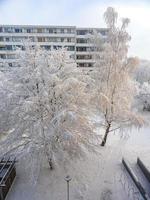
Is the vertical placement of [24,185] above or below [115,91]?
below

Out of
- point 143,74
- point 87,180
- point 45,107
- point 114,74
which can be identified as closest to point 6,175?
point 45,107

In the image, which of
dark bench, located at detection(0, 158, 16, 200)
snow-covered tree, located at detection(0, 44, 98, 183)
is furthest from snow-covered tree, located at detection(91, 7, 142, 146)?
dark bench, located at detection(0, 158, 16, 200)

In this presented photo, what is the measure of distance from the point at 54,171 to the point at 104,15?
11.0 m

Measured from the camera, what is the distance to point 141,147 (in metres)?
15.6

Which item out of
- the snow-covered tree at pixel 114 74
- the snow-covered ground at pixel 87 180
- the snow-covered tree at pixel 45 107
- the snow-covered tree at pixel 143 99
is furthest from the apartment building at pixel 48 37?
the snow-covered tree at pixel 45 107

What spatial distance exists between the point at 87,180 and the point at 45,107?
5192 mm

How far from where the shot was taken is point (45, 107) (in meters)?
10.3

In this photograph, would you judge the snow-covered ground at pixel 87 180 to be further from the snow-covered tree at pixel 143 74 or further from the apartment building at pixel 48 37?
the snow-covered tree at pixel 143 74

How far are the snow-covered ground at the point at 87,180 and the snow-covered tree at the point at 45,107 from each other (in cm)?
158

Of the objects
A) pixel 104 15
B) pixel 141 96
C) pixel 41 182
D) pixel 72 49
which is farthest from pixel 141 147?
pixel 72 49

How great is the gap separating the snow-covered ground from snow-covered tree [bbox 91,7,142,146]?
2.71 m

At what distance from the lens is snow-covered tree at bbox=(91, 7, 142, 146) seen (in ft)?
42.9

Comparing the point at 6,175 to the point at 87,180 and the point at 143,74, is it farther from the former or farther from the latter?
the point at 143,74

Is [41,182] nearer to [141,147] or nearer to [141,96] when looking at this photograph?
[141,147]
